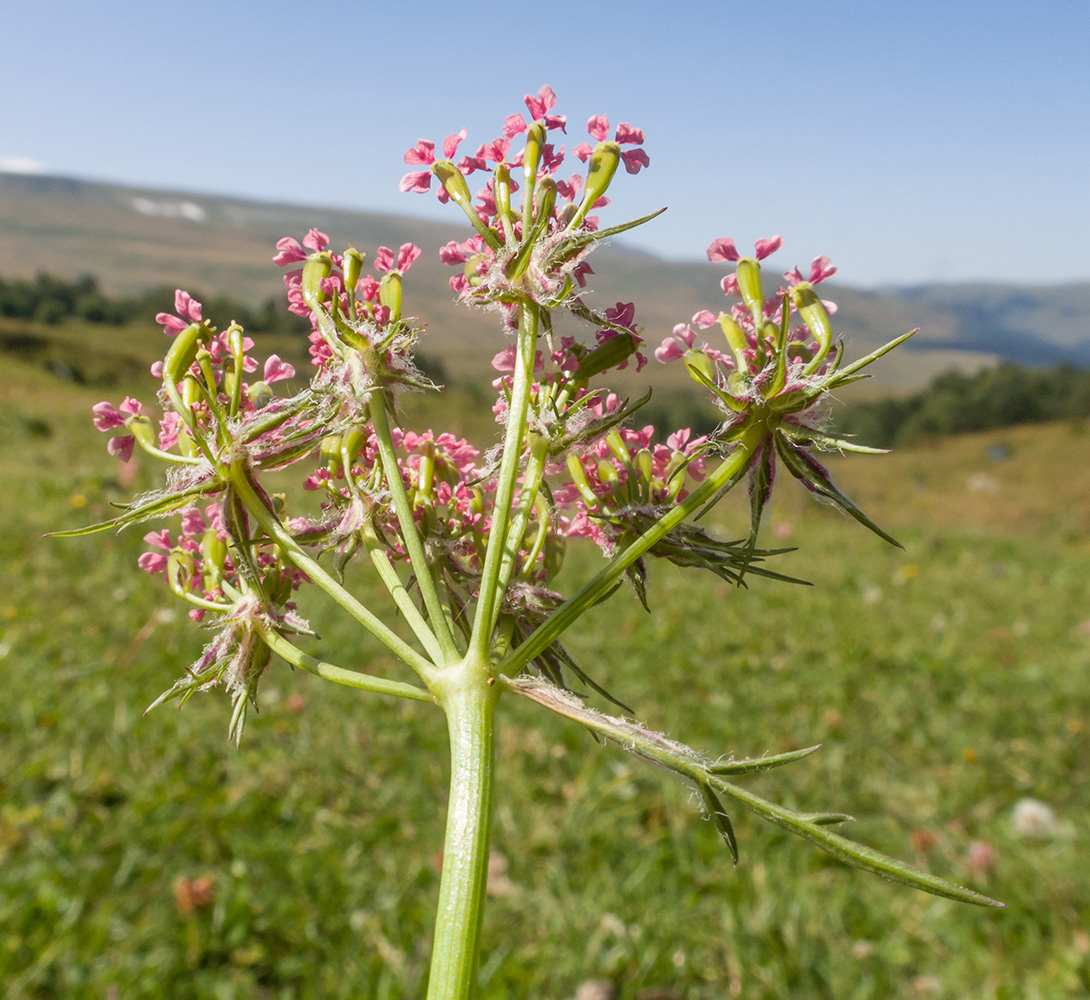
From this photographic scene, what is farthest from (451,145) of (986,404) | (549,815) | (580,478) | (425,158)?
(986,404)

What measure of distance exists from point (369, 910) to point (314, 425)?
3580 millimetres

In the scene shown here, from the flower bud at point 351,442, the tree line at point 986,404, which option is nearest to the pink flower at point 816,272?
the flower bud at point 351,442

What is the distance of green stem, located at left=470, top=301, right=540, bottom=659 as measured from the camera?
3.36ft

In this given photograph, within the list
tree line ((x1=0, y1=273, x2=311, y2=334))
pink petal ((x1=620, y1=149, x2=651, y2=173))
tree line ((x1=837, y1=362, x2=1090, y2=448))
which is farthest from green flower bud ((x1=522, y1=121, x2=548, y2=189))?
tree line ((x1=0, y1=273, x2=311, y2=334))

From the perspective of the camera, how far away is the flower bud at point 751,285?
3.88ft

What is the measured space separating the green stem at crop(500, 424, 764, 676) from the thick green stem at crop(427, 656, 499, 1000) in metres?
0.07

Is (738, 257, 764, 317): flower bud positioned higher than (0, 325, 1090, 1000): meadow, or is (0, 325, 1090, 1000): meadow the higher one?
(738, 257, 764, 317): flower bud

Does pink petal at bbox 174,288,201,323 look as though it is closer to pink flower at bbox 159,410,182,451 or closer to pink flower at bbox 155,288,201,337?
pink flower at bbox 155,288,201,337

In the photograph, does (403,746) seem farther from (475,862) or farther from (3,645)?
(475,862)

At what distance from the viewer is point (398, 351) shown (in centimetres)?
119

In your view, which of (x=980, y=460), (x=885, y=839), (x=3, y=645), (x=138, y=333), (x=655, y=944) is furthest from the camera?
(x=138, y=333)

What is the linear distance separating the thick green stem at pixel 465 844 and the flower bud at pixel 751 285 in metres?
0.63

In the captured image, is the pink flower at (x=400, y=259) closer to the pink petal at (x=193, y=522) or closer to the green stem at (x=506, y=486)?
the green stem at (x=506, y=486)

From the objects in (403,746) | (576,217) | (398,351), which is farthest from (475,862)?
(403,746)
